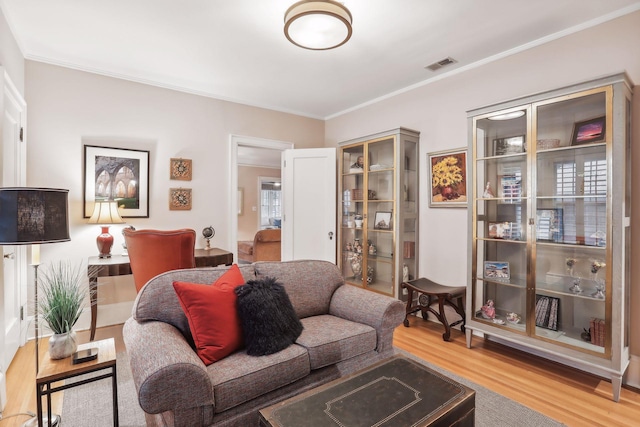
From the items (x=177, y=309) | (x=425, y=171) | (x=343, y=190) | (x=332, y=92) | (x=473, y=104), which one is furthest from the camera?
(x=343, y=190)

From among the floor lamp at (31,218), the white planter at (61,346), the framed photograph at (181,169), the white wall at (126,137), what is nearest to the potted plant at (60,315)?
the white planter at (61,346)

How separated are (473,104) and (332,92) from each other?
1.63 metres

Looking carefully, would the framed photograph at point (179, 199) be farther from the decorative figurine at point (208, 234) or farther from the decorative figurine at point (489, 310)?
the decorative figurine at point (489, 310)

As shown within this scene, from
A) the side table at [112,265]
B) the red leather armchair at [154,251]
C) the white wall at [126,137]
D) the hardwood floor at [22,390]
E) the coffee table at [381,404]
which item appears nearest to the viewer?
the coffee table at [381,404]

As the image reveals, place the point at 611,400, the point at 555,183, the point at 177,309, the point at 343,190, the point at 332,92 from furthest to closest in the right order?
the point at 343,190, the point at 332,92, the point at 555,183, the point at 611,400, the point at 177,309

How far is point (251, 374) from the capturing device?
5.25ft

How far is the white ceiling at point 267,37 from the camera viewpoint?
2.35m

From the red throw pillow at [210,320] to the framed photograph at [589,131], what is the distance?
2639 mm

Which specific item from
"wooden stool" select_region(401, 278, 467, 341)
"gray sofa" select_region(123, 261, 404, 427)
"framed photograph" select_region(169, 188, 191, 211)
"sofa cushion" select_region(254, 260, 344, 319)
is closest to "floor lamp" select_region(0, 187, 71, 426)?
"gray sofa" select_region(123, 261, 404, 427)

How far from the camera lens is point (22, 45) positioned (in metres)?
2.88

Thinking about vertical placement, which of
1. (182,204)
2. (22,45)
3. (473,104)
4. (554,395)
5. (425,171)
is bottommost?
(554,395)

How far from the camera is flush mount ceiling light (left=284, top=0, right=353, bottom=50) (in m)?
2.09

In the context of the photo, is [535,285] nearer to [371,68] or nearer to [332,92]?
[371,68]

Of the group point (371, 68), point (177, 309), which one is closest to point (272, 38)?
point (371, 68)
